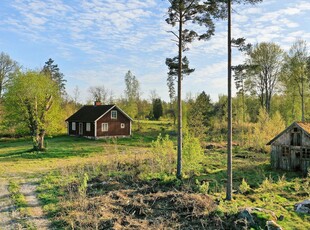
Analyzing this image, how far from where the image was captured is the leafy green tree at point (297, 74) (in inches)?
1572

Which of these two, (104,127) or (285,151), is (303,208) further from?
(104,127)

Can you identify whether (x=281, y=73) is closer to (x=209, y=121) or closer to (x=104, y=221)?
(x=209, y=121)

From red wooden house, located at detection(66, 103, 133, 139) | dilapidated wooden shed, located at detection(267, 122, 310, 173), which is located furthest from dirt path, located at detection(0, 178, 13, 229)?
red wooden house, located at detection(66, 103, 133, 139)

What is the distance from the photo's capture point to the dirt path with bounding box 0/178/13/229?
11.0 metres

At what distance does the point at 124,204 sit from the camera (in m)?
12.9

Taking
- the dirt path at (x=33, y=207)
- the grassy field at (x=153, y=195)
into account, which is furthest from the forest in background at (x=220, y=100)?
the dirt path at (x=33, y=207)

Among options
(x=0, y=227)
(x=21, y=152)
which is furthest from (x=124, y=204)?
(x=21, y=152)

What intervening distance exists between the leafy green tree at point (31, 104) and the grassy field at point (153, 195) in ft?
17.7

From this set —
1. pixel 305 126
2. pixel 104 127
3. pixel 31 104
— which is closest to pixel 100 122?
pixel 104 127

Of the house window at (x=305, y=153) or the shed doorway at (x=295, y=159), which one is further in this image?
the shed doorway at (x=295, y=159)

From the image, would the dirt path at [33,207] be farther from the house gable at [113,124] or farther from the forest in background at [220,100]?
the house gable at [113,124]

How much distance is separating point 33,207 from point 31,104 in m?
18.8

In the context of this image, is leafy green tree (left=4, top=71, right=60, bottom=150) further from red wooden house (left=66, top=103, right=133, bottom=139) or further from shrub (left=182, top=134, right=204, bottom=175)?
shrub (left=182, top=134, right=204, bottom=175)

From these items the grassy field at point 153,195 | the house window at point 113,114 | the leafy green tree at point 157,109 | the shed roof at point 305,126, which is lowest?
the grassy field at point 153,195
